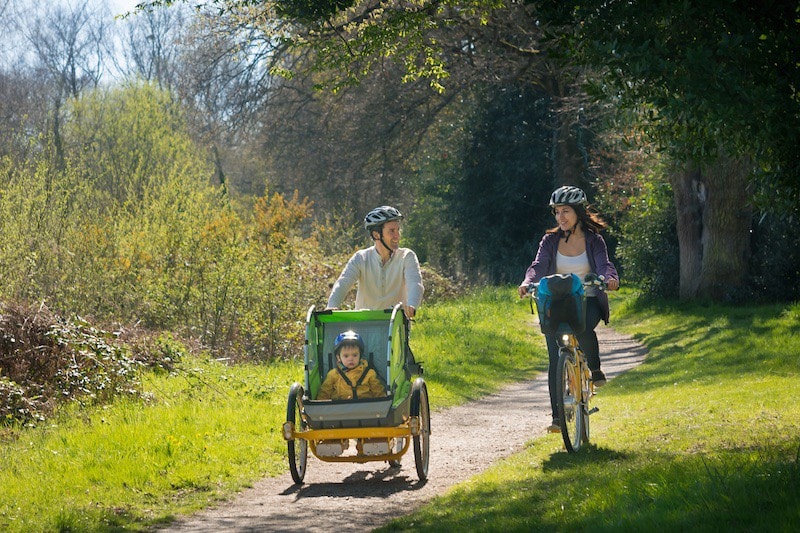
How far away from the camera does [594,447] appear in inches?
339

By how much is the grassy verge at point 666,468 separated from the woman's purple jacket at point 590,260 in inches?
49.6

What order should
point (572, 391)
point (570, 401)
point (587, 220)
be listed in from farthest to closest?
1. point (587, 220)
2. point (572, 391)
3. point (570, 401)

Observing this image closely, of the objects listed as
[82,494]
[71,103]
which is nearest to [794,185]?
[82,494]

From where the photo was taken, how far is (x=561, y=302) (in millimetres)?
8453

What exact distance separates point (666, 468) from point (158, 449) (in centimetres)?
450

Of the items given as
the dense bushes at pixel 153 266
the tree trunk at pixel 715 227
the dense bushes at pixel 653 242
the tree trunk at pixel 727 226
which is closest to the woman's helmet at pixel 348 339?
the dense bushes at pixel 153 266

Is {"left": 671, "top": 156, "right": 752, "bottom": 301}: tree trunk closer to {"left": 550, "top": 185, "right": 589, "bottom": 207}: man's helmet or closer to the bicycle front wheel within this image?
{"left": 550, "top": 185, "right": 589, "bottom": 207}: man's helmet

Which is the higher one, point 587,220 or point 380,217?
point 380,217

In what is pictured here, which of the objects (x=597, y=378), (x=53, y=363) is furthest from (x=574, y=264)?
(x=53, y=363)

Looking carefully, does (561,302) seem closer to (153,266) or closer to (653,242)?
(153,266)

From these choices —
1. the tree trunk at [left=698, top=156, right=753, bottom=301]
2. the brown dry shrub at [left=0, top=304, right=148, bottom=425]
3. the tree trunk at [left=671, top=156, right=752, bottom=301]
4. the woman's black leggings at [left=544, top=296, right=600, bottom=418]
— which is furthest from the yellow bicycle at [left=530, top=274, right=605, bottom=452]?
the tree trunk at [left=698, top=156, right=753, bottom=301]

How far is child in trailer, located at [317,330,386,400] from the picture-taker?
8344 millimetres

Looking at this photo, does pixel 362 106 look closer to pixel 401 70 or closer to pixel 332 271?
pixel 401 70

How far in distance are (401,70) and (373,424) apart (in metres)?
22.3
